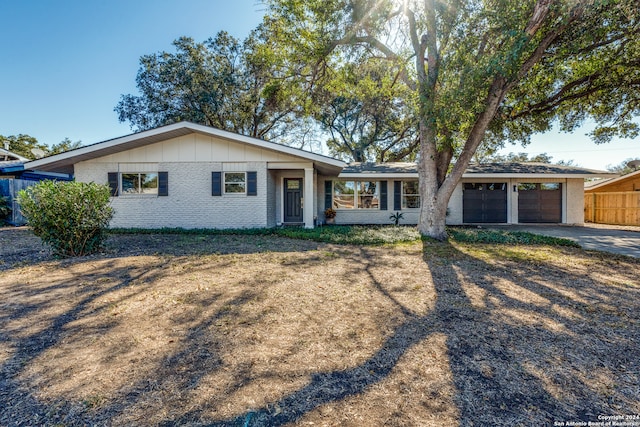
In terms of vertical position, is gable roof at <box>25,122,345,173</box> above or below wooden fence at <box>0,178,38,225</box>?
above

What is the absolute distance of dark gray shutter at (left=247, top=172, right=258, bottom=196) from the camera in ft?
36.7

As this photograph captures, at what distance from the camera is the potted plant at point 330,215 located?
14039 millimetres

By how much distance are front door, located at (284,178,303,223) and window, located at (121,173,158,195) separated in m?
5.20

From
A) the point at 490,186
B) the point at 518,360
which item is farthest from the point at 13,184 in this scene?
the point at 490,186

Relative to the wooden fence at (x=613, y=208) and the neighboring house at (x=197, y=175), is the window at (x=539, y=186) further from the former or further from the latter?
the neighboring house at (x=197, y=175)

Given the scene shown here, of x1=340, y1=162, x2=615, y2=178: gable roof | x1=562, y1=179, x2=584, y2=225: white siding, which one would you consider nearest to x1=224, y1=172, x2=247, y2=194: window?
x1=340, y1=162, x2=615, y2=178: gable roof

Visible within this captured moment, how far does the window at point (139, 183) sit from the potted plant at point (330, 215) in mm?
7246

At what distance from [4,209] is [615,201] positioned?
98.5 feet

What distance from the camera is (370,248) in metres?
7.99

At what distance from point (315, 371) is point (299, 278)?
273 centimetres

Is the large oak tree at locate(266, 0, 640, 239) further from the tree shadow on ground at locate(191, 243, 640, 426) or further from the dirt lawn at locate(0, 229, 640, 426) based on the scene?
the tree shadow on ground at locate(191, 243, 640, 426)

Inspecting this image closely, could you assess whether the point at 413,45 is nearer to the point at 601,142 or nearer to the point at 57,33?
the point at 601,142

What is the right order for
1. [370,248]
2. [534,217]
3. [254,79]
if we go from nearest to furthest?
[370,248] → [534,217] → [254,79]

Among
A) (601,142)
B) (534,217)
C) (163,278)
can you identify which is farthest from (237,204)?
(601,142)
